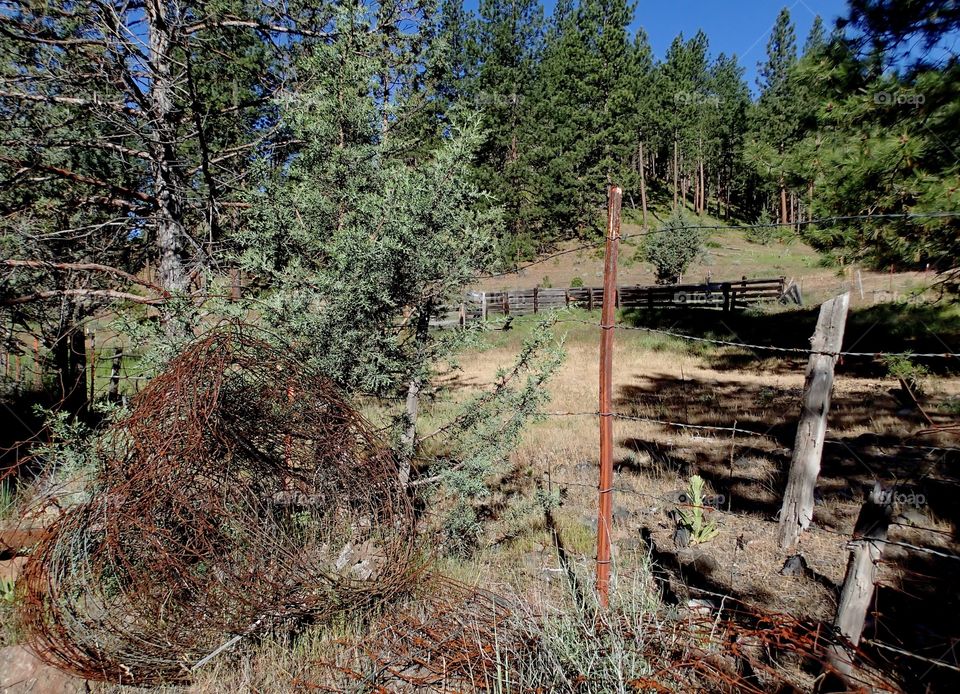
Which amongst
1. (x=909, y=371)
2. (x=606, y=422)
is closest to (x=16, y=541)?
(x=606, y=422)

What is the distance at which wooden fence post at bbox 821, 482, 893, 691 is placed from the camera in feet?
7.99

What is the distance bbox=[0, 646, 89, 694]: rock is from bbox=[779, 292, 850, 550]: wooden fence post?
4946 mm

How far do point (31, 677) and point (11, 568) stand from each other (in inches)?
63.8

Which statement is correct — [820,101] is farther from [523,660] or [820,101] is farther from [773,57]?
[773,57]

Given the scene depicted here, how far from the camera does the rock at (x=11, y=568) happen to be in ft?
13.8

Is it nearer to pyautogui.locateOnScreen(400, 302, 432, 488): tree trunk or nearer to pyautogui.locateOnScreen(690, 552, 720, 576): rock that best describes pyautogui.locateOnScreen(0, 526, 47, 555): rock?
pyautogui.locateOnScreen(400, 302, 432, 488): tree trunk

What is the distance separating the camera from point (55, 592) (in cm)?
296

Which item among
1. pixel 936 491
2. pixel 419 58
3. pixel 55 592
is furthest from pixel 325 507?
pixel 936 491

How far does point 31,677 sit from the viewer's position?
314 cm

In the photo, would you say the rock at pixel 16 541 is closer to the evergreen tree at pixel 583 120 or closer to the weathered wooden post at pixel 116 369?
the weathered wooden post at pixel 116 369

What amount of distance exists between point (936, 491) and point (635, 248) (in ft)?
123

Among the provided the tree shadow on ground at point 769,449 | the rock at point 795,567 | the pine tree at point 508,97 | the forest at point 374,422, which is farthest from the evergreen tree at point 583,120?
the rock at point 795,567

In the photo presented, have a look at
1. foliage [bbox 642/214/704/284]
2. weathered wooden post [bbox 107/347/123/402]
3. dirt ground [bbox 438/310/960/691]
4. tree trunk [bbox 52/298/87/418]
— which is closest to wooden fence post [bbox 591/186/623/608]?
dirt ground [bbox 438/310/960/691]

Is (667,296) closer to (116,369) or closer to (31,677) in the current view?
(116,369)
